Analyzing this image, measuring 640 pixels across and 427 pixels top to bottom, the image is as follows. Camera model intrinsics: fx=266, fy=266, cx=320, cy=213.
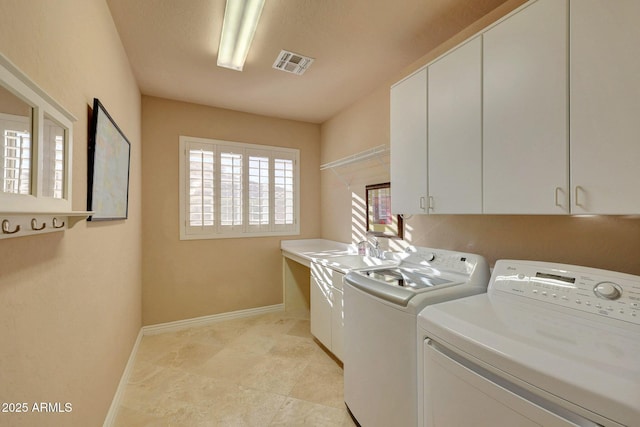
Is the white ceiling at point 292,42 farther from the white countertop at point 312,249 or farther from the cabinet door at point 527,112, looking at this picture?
the white countertop at point 312,249

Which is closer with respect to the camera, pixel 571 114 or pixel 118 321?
pixel 571 114

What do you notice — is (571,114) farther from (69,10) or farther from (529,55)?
(69,10)

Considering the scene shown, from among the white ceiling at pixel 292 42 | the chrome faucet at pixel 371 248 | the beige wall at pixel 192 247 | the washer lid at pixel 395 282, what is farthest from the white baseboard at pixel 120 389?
the white ceiling at pixel 292 42

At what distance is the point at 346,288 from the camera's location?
6.13 feet

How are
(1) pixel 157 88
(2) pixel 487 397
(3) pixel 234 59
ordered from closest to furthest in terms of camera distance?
(2) pixel 487 397 → (3) pixel 234 59 → (1) pixel 157 88

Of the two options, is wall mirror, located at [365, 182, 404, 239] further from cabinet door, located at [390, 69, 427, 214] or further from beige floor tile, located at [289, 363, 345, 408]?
beige floor tile, located at [289, 363, 345, 408]

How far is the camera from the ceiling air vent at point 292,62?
7.46 feet

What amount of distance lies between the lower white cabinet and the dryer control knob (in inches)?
58.3

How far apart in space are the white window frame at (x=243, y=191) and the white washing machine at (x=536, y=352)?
273cm

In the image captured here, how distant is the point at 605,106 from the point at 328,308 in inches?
85.8

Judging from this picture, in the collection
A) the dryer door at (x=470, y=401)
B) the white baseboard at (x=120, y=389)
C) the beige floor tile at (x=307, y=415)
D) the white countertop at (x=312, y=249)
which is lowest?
the beige floor tile at (x=307, y=415)

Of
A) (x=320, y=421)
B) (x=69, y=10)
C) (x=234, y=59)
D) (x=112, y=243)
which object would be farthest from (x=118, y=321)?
(x=234, y=59)

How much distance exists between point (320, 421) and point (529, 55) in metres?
2.41

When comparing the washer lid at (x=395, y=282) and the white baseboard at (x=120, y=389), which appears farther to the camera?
the white baseboard at (x=120, y=389)
